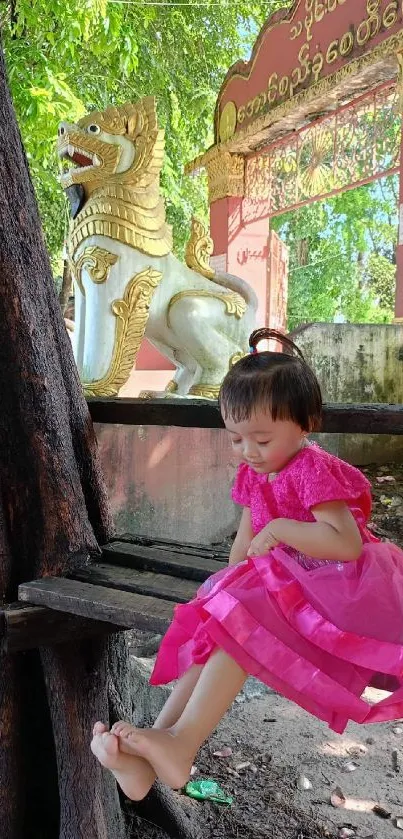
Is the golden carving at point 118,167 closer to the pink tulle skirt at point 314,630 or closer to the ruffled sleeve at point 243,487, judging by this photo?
the ruffled sleeve at point 243,487

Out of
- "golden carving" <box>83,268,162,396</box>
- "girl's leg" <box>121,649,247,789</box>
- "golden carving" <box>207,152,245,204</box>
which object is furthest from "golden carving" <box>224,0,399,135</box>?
"girl's leg" <box>121,649,247,789</box>

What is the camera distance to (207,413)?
191 centimetres

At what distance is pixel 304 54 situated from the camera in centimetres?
690

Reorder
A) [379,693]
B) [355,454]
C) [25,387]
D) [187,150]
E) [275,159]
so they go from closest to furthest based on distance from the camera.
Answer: [25,387], [379,693], [355,454], [275,159], [187,150]

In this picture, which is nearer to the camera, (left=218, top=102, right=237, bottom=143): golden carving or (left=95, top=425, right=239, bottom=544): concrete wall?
(left=95, top=425, right=239, bottom=544): concrete wall

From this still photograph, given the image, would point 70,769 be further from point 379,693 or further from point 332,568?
point 379,693

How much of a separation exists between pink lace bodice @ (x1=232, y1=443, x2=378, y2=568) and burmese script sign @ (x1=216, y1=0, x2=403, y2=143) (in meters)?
5.30

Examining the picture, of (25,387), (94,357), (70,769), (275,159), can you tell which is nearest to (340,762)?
(70,769)

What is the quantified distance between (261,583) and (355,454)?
4795 millimetres

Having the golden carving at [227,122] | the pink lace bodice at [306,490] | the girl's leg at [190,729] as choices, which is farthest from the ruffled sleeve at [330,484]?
the golden carving at [227,122]

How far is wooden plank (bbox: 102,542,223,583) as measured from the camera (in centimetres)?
171

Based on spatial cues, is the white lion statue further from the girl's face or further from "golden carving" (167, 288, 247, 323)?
the girl's face

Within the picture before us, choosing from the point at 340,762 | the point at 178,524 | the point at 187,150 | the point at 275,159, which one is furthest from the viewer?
the point at 187,150

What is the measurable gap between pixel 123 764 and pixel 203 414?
961 millimetres
